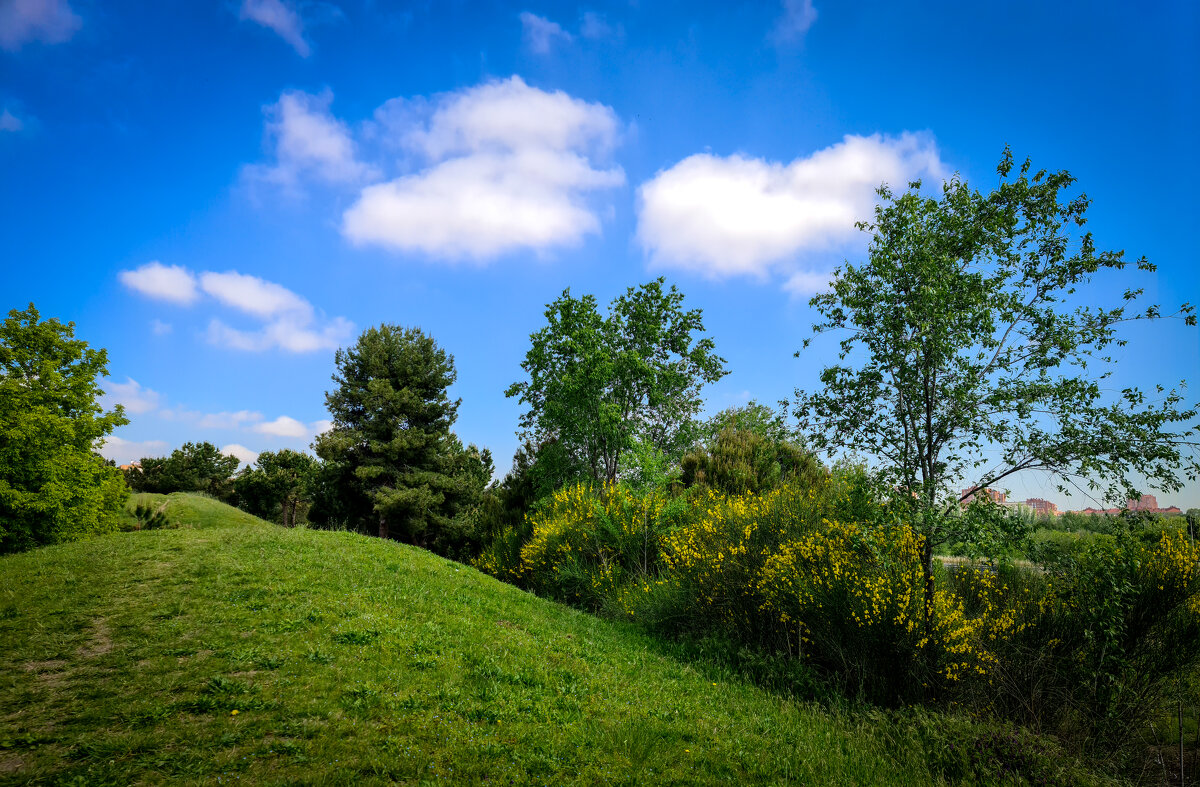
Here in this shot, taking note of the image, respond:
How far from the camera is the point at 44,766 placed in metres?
4.49

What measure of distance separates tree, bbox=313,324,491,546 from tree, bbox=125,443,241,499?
18.0 m

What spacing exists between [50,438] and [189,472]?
38.7m

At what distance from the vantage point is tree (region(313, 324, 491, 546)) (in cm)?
3269

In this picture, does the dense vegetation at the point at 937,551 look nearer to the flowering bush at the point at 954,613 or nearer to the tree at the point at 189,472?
the flowering bush at the point at 954,613

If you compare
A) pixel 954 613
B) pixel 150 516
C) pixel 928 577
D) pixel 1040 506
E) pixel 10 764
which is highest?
pixel 1040 506

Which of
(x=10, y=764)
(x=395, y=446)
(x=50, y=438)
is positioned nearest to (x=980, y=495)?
(x=10, y=764)

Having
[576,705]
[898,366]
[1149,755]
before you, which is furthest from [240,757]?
[1149,755]

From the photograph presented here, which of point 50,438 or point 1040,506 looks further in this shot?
point 50,438

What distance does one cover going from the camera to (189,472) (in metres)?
47.0

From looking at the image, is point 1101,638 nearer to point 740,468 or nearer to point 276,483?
point 740,468

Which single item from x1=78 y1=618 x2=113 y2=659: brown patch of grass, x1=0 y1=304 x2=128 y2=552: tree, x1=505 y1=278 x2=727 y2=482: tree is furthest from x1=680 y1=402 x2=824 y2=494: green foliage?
x1=0 y1=304 x2=128 y2=552: tree

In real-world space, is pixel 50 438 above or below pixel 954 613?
above

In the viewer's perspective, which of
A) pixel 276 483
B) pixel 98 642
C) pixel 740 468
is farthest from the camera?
pixel 276 483

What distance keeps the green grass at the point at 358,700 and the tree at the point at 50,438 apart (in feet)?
20.6
